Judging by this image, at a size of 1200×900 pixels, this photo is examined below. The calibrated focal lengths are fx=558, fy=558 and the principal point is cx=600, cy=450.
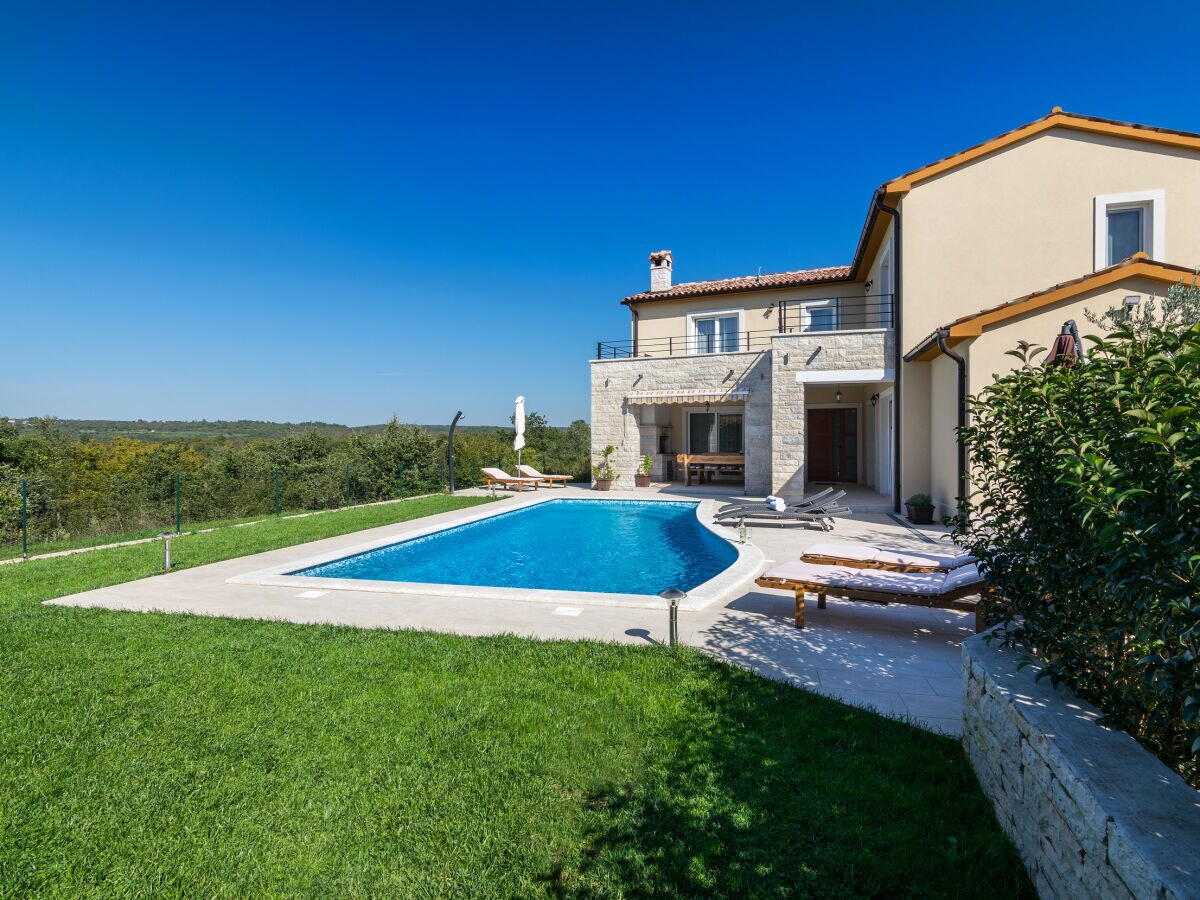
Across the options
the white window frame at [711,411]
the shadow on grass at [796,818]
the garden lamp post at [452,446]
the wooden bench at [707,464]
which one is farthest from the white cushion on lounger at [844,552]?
the garden lamp post at [452,446]

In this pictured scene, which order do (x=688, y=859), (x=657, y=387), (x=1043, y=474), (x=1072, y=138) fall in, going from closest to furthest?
(x=688, y=859), (x=1043, y=474), (x=1072, y=138), (x=657, y=387)

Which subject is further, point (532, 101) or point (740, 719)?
point (532, 101)

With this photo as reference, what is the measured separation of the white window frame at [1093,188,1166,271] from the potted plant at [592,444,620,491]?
1837 cm

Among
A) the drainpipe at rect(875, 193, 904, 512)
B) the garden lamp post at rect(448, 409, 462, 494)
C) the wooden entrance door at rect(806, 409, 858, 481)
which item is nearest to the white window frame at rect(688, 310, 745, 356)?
the wooden entrance door at rect(806, 409, 858, 481)

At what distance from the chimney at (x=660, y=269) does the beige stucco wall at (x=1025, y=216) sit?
13257mm

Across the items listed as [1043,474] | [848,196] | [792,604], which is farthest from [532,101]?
[1043,474]

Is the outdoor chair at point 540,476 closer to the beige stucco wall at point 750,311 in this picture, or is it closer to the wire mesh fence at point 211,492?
the wire mesh fence at point 211,492

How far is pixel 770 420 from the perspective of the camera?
23125 mm

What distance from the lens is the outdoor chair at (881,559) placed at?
8.56 metres

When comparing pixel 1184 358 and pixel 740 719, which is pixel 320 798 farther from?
pixel 1184 358

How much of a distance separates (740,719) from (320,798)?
11.5 feet

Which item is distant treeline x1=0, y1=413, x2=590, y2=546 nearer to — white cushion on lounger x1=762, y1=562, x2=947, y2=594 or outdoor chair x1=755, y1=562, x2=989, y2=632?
white cushion on lounger x1=762, y1=562, x2=947, y2=594

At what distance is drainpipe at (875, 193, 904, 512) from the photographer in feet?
59.7

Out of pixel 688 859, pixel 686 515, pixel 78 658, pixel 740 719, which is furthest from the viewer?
pixel 686 515
